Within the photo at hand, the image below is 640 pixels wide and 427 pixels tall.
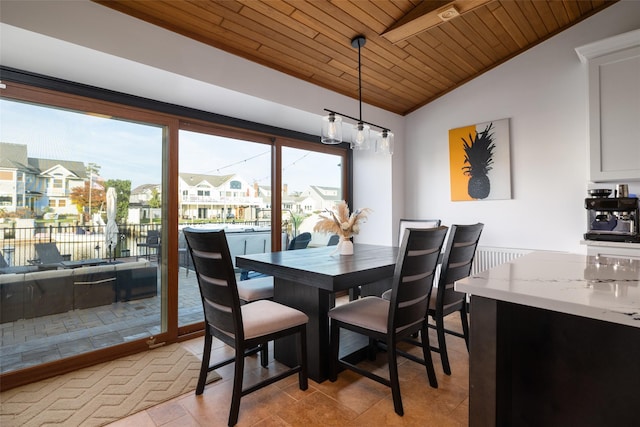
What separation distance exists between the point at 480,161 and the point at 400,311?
2.59 meters

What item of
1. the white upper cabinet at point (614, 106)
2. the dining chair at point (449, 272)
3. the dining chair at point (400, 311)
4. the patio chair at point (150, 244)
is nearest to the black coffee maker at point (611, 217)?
the white upper cabinet at point (614, 106)

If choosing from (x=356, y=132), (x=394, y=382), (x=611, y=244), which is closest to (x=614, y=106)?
(x=611, y=244)

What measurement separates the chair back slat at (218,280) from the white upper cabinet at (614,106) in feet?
10.3

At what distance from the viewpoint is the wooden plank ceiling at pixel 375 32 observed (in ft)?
7.50

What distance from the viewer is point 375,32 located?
2.71m

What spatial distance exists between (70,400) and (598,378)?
108 inches

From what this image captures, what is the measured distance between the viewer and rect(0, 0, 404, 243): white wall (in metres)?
1.90

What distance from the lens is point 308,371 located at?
2266 millimetres

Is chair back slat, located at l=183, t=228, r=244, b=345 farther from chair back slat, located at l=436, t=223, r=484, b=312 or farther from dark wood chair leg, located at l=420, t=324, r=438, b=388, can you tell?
chair back slat, located at l=436, t=223, r=484, b=312

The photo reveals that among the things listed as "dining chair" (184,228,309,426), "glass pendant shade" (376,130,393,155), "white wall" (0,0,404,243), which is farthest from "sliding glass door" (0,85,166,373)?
"glass pendant shade" (376,130,393,155)

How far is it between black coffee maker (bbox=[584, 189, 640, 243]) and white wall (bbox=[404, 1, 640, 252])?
207 mm

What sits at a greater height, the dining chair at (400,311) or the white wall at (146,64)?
the white wall at (146,64)

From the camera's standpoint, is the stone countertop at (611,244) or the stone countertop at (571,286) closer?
the stone countertop at (571,286)

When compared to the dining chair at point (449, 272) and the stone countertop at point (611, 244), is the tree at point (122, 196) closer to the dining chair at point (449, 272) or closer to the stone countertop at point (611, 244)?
the dining chair at point (449, 272)
